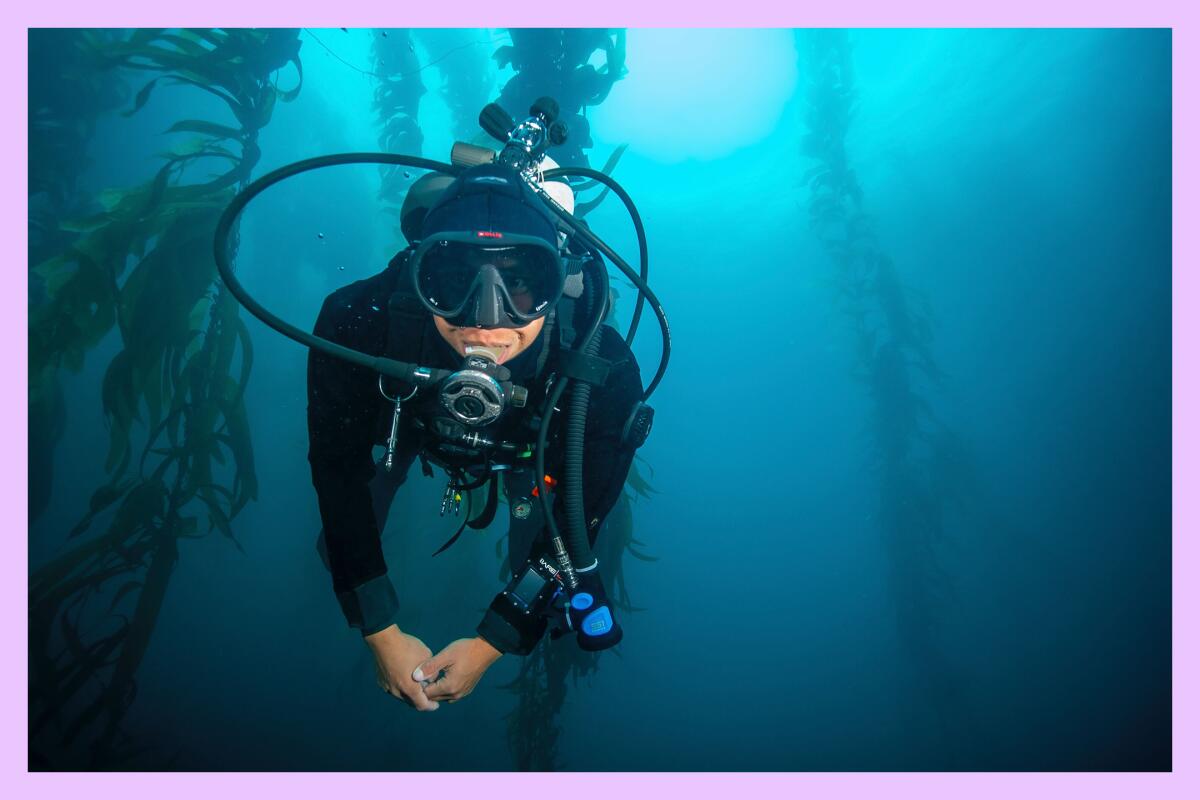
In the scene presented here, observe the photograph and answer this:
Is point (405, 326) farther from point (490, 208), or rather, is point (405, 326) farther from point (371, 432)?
point (490, 208)

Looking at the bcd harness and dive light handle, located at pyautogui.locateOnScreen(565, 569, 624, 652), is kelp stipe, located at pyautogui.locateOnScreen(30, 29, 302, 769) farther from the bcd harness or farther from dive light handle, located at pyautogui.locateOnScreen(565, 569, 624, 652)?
dive light handle, located at pyautogui.locateOnScreen(565, 569, 624, 652)

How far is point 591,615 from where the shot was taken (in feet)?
6.27

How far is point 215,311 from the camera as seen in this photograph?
12.5 feet

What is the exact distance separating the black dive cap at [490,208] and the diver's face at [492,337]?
390 millimetres

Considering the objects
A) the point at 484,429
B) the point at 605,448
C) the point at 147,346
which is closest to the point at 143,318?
the point at 147,346

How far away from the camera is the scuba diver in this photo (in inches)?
72.0

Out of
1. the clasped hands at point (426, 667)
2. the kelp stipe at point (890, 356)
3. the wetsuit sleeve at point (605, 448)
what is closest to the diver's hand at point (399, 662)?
the clasped hands at point (426, 667)

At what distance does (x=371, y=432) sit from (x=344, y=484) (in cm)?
34

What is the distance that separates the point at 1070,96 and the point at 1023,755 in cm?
1757

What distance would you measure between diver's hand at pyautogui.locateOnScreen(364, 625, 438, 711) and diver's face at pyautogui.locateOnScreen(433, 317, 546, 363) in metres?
1.34

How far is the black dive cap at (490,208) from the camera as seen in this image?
186 centimetres

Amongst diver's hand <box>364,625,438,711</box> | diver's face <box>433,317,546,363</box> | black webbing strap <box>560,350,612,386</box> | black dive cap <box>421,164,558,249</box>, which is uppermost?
black dive cap <box>421,164,558,249</box>

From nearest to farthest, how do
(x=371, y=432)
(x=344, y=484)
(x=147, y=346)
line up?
(x=344, y=484), (x=371, y=432), (x=147, y=346)

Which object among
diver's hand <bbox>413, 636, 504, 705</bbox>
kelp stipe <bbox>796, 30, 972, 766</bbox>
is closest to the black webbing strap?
diver's hand <bbox>413, 636, 504, 705</bbox>
